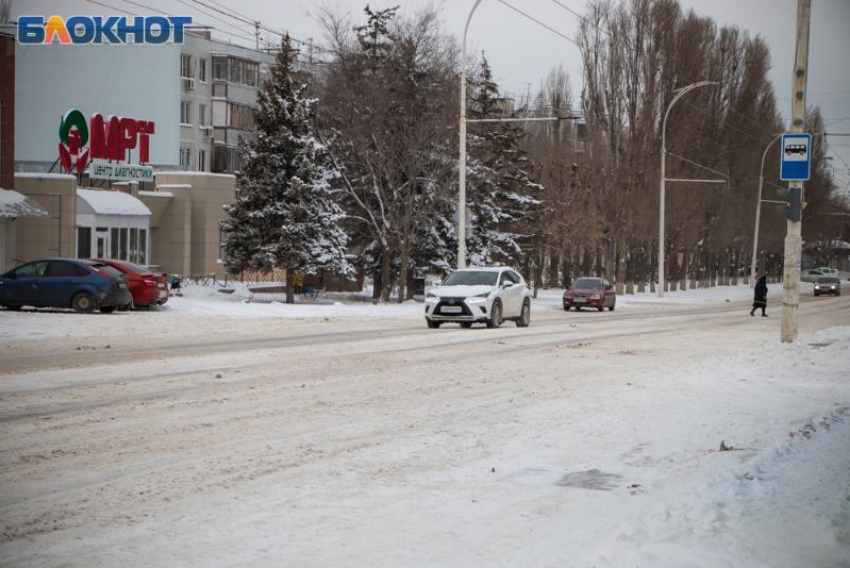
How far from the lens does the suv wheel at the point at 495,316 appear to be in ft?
93.7

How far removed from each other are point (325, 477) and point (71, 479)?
71.8 inches

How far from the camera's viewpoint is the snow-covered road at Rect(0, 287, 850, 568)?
20.7 feet

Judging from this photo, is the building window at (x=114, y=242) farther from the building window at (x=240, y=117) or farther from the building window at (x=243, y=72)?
the building window at (x=243, y=72)

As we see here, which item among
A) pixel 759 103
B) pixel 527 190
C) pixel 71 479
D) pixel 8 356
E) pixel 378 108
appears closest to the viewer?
Answer: pixel 71 479

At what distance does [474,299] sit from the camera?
92.9ft

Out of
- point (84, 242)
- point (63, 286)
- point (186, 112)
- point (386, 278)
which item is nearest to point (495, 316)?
point (63, 286)

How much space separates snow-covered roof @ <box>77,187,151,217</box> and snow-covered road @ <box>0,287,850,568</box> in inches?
1313

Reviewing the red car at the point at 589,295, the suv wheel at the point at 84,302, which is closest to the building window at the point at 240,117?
the red car at the point at 589,295

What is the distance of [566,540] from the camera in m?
6.53

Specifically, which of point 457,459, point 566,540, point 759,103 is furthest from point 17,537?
point 759,103

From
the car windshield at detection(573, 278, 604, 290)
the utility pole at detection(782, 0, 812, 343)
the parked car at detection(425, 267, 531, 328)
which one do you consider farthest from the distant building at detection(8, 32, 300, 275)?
the utility pole at detection(782, 0, 812, 343)

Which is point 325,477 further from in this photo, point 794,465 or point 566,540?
point 794,465

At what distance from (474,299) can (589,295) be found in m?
19.7

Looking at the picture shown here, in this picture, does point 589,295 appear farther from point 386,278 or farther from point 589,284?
point 386,278
